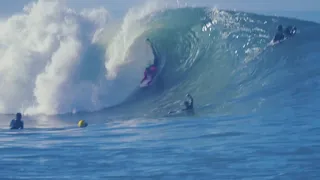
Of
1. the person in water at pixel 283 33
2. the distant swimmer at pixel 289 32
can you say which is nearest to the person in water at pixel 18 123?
the person in water at pixel 283 33

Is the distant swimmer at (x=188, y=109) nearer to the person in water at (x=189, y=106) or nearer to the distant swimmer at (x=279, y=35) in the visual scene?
the person in water at (x=189, y=106)

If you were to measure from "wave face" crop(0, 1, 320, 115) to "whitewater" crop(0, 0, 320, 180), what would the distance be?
0.07ft

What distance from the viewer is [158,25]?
13.8 m

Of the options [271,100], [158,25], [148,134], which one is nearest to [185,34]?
[158,25]

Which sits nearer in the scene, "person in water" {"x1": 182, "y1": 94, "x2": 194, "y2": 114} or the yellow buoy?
the yellow buoy

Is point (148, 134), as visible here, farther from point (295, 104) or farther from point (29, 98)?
point (29, 98)

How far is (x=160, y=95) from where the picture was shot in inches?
467

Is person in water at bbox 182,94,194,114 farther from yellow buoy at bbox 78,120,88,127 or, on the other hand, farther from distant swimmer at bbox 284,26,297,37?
distant swimmer at bbox 284,26,297,37

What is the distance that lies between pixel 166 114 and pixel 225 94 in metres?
1.16

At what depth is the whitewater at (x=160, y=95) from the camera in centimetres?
713

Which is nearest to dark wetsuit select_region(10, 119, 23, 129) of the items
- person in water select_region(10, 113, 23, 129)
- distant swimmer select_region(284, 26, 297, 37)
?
person in water select_region(10, 113, 23, 129)

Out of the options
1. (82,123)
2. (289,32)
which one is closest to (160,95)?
(82,123)

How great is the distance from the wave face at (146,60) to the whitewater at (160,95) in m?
0.02

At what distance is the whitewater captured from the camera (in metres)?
7.13
